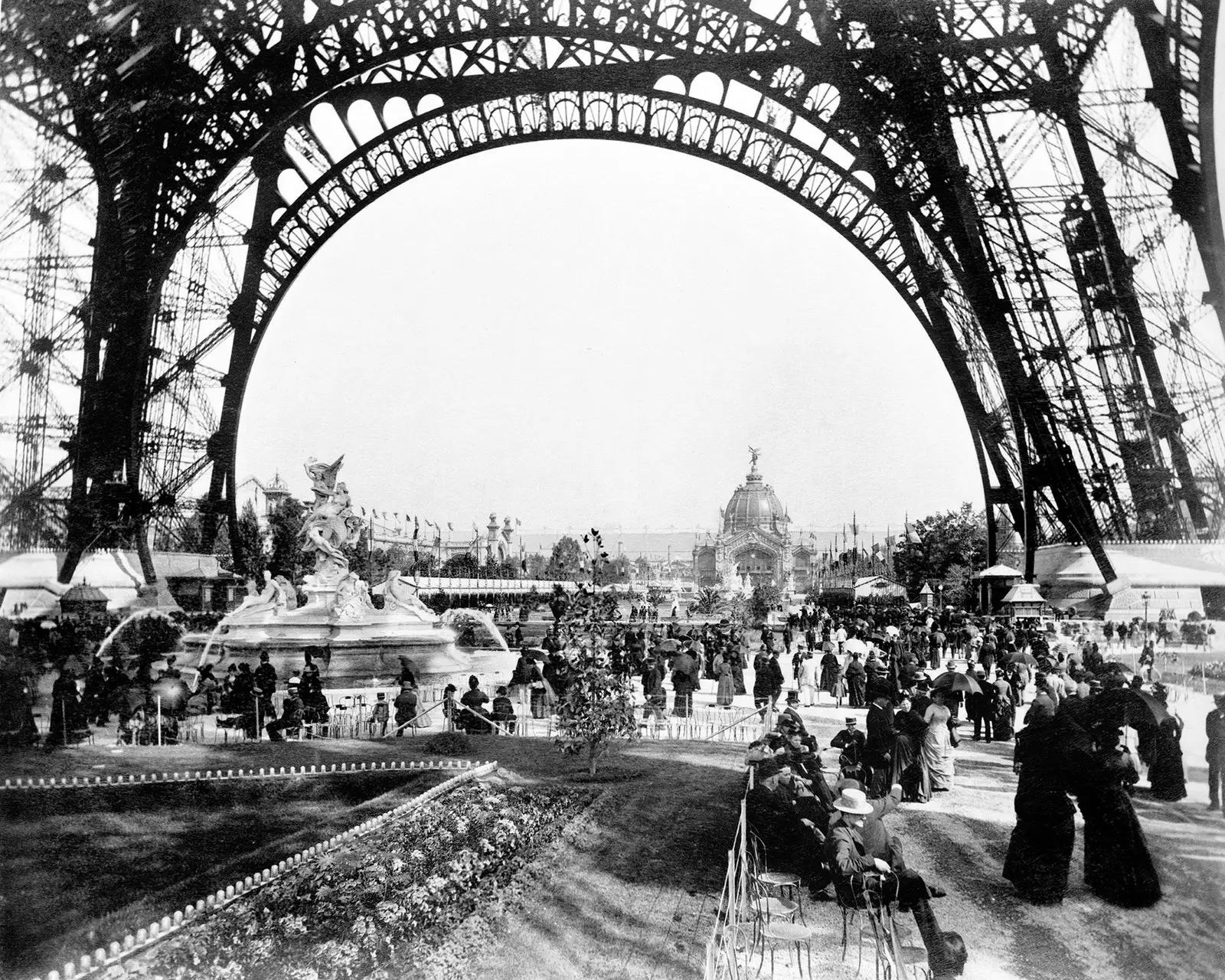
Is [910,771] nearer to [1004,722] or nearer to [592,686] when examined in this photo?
[1004,722]

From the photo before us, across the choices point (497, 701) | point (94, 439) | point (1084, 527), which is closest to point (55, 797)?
point (497, 701)

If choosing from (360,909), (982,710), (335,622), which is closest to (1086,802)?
(982,710)

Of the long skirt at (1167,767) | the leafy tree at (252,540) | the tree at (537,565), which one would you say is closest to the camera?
the long skirt at (1167,767)

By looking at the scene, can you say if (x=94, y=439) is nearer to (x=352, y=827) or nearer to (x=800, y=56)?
(x=352, y=827)

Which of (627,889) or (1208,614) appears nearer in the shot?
(627,889)

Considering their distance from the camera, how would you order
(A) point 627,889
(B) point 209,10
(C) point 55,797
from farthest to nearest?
(B) point 209,10 < (C) point 55,797 < (A) point 627,889

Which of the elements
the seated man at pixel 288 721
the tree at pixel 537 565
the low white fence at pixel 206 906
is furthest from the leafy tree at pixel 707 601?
the low white fence at pixel 206 906

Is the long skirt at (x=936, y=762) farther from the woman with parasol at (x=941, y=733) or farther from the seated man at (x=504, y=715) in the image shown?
the seated man at (x=504, y=715)
